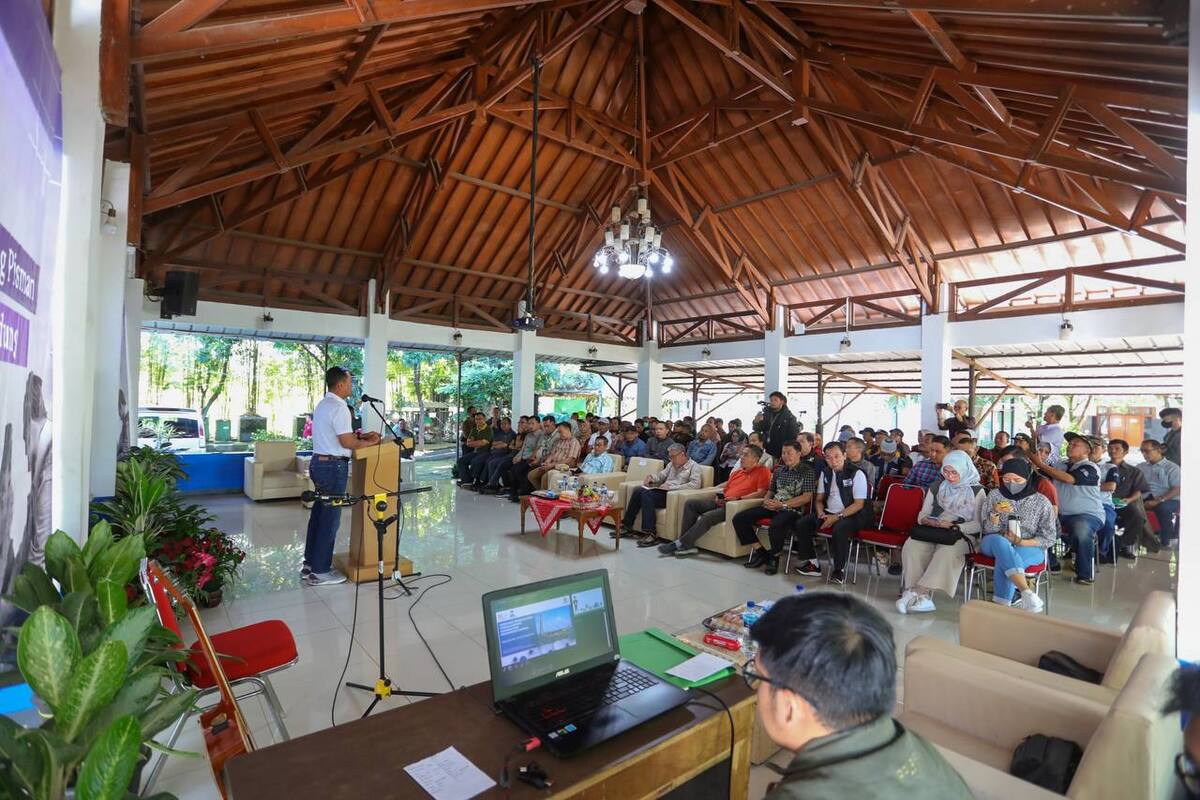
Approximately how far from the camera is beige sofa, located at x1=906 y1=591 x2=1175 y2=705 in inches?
73.9

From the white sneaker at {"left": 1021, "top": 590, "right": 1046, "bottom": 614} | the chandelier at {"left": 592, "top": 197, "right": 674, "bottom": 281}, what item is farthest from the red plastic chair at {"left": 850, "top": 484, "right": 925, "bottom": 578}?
the chandelier at {"left": 592, "top": 197, "right": 674, "bottom": 281}

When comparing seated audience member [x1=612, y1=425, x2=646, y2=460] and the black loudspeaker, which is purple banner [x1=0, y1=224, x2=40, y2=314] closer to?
the black loudspeaker

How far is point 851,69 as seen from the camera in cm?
636

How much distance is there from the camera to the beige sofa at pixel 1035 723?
1.35 m

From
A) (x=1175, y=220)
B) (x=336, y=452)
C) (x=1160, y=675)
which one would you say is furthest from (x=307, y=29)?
(x=1175, y=220)

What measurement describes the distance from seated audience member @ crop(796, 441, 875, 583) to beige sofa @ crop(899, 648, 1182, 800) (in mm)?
2845

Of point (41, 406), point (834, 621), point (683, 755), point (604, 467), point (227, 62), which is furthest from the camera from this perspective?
point (604, 467)

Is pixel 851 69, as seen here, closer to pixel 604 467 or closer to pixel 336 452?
pixel 604 467

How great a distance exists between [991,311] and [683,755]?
953 cm

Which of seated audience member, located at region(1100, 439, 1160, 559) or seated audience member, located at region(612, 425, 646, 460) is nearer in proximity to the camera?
seated audience member, located at region(1100, 439, 1160, 559)

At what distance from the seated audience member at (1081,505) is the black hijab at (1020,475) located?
1303 millimetres

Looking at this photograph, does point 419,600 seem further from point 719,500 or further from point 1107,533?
point 1107,533

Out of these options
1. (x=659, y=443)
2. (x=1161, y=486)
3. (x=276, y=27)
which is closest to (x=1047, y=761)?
(x=276, y=27)

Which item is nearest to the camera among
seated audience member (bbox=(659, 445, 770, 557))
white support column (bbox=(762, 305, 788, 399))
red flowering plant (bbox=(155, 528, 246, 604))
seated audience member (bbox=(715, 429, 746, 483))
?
red flowering plant (bbox=(155, 528, 246, 604))
